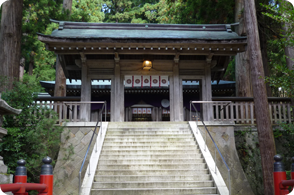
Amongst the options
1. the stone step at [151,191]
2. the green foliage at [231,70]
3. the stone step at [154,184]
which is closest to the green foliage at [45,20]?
the green foliage at [231,70]

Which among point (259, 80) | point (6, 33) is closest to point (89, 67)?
point (6, 33)

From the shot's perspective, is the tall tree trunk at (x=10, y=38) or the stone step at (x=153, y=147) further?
the tall tree trunk at (x=10, y=38)

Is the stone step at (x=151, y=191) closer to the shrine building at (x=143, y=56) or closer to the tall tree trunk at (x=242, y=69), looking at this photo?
the shrine building at (x=143, y=56)

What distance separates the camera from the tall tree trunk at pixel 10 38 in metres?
10.5

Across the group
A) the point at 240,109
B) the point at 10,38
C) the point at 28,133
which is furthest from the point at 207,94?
the point at 10,38

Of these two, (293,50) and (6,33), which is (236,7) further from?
(6,33)

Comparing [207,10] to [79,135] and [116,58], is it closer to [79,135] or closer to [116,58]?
[116,58]

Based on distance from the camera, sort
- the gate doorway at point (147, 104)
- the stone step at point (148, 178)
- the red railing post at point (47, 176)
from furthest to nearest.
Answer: the gate doorway at point (147, 104) → the stone step at point (148, 178) → the red railing post at point (47, 176)

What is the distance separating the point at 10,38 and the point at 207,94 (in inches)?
312

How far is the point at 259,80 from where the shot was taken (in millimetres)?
8781

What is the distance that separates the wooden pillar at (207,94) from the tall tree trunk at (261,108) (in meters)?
3.11

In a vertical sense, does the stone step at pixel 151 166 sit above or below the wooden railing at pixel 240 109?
below

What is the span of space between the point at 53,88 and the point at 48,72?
7.06m

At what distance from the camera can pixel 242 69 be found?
13.9 metres
